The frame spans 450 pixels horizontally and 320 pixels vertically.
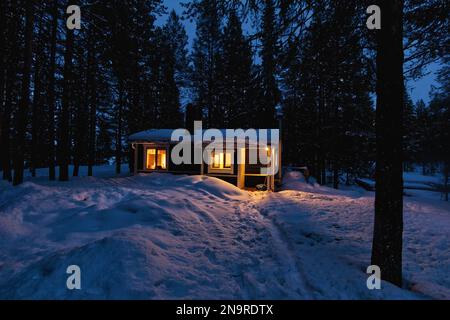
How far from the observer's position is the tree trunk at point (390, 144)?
152 inches

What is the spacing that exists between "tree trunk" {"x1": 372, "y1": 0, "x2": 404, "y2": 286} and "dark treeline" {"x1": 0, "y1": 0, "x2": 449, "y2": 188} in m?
1.44

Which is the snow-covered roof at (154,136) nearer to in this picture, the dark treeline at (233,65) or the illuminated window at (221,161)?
the dark treeline at (233,65)

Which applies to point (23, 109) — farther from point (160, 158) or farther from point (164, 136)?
point (160, 158)

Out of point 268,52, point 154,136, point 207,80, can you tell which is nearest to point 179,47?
point 207,80

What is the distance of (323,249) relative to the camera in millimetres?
5551

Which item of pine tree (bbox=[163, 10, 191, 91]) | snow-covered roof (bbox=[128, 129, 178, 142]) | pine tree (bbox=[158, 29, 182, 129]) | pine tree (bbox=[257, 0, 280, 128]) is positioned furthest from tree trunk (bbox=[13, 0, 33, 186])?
pine tree (bbox=[163, 10, 191, 91])

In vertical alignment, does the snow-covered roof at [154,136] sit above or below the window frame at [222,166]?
above

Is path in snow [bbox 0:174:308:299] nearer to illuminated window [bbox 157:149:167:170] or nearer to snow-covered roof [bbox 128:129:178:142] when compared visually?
snow-covered roof [bbox 128:129:178:142]

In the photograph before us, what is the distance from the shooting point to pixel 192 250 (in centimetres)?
520

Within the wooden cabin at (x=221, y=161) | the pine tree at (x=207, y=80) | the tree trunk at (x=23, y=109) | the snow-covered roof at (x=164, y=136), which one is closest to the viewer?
the tree trunk at (x=23, y=109)

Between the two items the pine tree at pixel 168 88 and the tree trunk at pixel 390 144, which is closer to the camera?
the tree trunk at pixel 390 144

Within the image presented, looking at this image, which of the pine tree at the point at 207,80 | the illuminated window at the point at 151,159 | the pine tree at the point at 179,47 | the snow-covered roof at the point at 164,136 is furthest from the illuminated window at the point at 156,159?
the pine tree at the point at 179,47

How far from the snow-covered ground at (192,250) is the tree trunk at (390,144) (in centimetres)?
55
